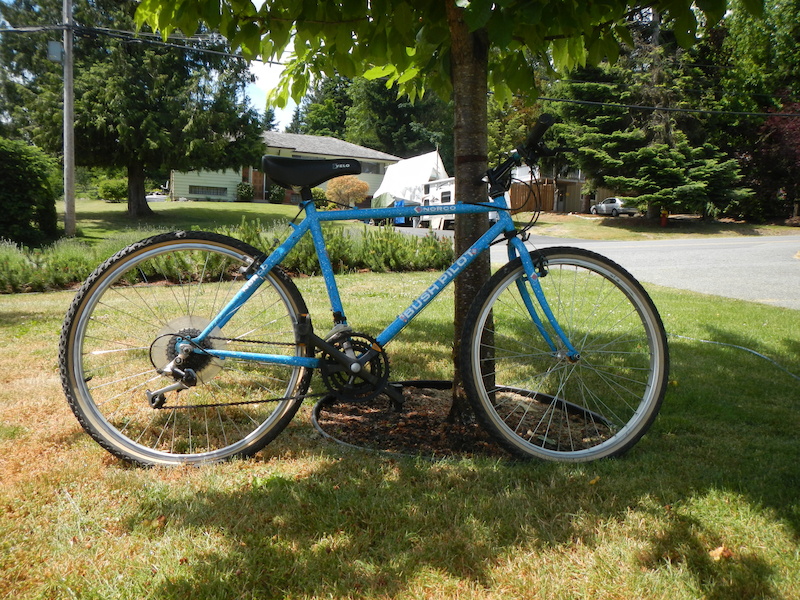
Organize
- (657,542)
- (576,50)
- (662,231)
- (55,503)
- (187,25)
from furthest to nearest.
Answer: (662,231) → (576,50) → (187,25) → (55,503) → (657,542)

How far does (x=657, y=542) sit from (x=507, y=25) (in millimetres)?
1993

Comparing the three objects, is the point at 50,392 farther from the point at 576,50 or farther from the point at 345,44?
the point at 576,50

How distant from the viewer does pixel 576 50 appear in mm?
3299

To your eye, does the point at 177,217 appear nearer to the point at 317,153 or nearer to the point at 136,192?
the point at 136,192

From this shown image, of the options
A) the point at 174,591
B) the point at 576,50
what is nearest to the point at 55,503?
the point at 174,591

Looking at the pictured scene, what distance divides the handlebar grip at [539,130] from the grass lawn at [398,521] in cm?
149

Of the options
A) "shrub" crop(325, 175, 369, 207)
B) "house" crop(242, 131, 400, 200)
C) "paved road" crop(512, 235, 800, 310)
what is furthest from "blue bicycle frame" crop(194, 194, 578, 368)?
"house" crop(242, 131, 400, 200)

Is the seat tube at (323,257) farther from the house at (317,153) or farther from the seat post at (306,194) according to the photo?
the house at (317,153)

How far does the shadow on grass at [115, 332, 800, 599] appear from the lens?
5.64 ft

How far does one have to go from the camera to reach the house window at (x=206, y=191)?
37.1 metres

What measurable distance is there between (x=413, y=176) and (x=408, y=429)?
25953 mm

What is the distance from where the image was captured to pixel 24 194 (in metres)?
15.1

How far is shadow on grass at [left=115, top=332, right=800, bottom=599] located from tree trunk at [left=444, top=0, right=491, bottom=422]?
78 centimetres

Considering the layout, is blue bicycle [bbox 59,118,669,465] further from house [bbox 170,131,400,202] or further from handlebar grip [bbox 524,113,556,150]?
house [bbox 170,131,400,202]
